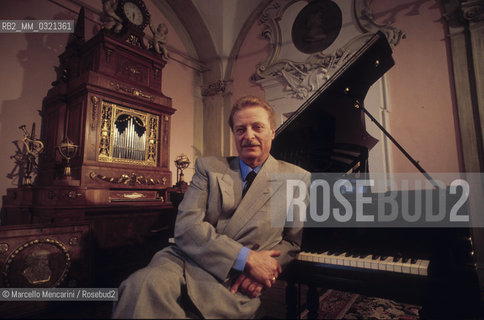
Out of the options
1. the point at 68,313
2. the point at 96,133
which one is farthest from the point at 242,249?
the point at 96,133

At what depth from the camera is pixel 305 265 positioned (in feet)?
4.55

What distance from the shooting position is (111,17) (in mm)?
3512

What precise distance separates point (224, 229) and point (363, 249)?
72cm

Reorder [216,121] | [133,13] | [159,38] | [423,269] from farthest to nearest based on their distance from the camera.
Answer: [216,121]
[159,38]
[133,13]
[423,269]

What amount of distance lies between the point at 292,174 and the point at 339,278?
1.86 ft

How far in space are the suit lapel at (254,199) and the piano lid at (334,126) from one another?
504mm

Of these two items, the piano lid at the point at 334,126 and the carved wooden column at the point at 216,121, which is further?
the carved wooden column at the point at 216,121

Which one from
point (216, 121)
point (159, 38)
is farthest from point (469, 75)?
point (159, 38)

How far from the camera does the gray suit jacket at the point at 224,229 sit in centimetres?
111

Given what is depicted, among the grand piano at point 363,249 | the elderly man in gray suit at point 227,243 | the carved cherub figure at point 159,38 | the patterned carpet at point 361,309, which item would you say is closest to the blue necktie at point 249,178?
the elderly man in gray suit at point 227,243

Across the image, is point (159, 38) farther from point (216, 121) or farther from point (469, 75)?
point (469, 75)

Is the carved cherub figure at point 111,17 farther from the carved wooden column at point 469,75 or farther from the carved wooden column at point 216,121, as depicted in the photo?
the carved wooden column at point 469,75

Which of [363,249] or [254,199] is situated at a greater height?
[254,199]

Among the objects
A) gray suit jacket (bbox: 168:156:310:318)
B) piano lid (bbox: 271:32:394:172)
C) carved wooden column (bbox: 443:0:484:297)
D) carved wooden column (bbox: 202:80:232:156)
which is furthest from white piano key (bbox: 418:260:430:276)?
carved wooden column (bbox: 202:80:232:156)
